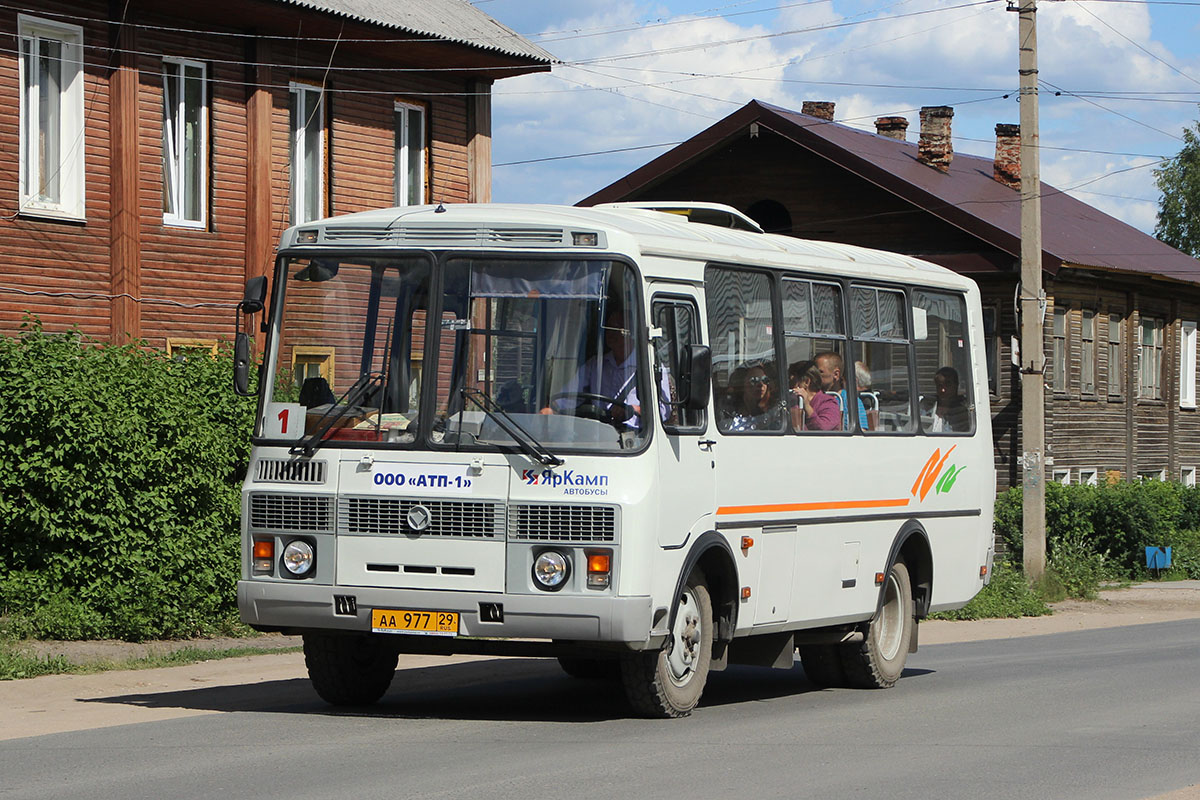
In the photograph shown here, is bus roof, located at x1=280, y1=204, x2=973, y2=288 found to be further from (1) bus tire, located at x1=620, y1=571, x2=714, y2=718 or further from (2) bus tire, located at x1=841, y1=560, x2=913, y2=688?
(2) bus tire, located at x1=841, y1=560, x2=913, y2=688

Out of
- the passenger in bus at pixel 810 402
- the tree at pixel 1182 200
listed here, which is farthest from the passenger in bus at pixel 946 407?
the tree at pixel 1182 200

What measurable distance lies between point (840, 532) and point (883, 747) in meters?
3.05

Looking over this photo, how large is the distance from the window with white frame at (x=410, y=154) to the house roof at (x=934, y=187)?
1291 cm

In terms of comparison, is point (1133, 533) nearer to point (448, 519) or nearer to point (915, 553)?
point (915, 553)

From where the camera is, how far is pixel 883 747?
10.5m

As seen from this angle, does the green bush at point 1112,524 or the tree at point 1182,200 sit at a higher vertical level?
the tree at point 1182,200

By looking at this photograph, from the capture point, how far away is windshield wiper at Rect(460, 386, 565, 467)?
1056 centimetres

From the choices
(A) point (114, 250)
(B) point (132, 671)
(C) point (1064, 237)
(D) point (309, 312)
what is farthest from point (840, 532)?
(C) point (1064, 237)

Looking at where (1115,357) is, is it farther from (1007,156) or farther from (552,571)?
(552,571)

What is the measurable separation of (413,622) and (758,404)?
116 inches

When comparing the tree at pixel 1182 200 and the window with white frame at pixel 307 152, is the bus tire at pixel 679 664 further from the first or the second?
the tree at pixel 1182 200

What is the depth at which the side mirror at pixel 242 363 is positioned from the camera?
11.2 m

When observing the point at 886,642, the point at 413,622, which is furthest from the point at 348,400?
the point at 886,642

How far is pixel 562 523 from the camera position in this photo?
10516mm
